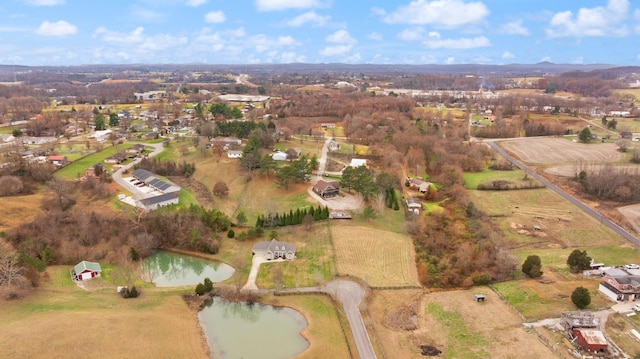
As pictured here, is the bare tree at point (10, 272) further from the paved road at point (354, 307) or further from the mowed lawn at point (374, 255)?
the mowed lawn at point (374, 255)

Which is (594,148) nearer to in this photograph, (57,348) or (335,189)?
(335,189)

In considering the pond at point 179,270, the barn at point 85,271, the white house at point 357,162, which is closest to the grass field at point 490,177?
the white house at point 357,162

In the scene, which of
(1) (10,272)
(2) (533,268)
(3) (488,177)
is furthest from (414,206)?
(1) (10,272)

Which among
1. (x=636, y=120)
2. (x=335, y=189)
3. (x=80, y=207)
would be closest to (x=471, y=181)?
(x=335, y=189)

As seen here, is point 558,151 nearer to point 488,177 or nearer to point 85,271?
point 488,177

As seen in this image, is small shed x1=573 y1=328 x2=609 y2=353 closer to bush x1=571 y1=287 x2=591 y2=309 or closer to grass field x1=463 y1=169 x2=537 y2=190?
bush x1=571 y1=287 x2=591 y2=309
